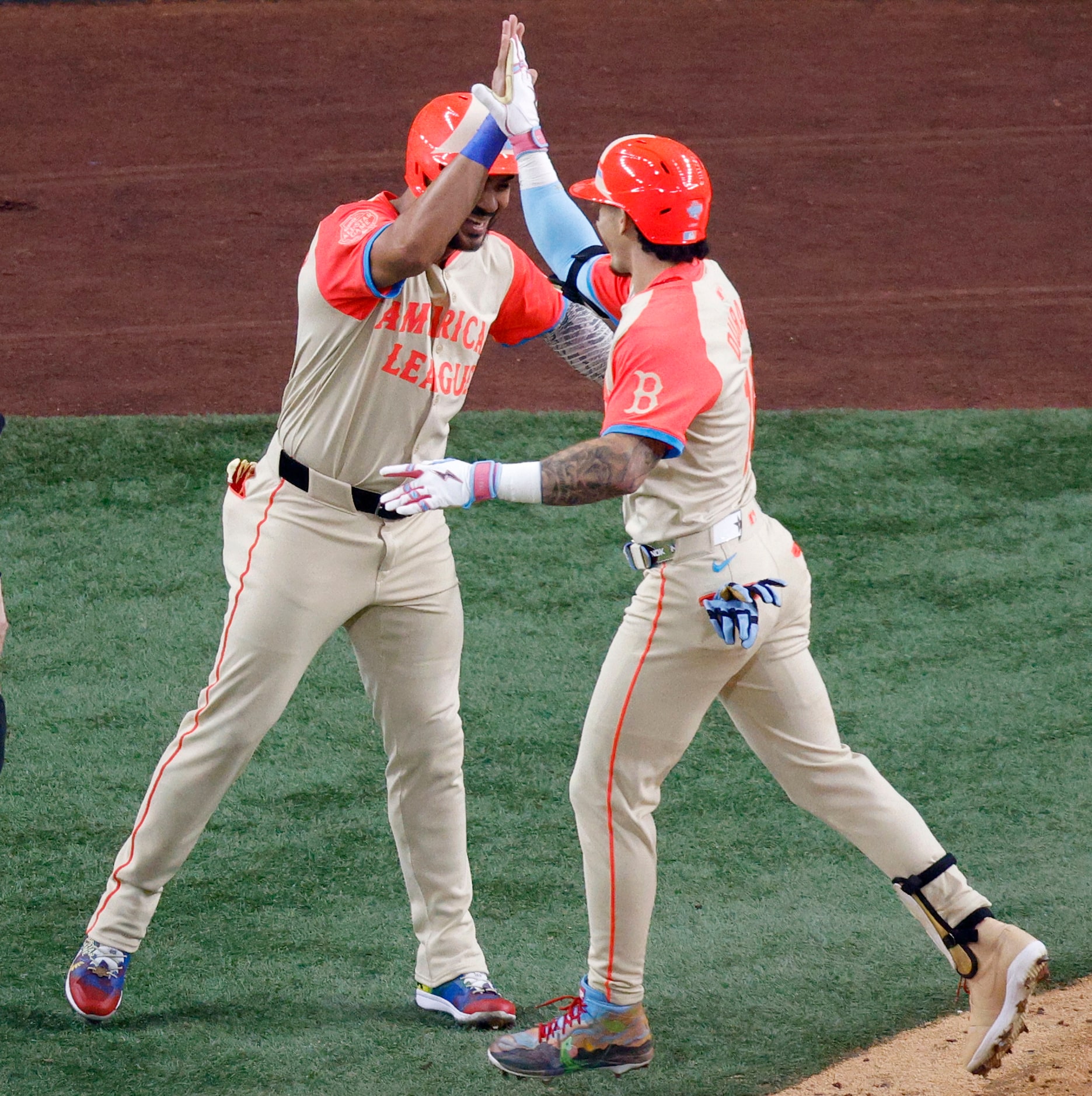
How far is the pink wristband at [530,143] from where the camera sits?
3.56m

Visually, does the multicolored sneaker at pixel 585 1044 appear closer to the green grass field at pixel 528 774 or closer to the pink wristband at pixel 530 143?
the green grass field at pixel 528 774

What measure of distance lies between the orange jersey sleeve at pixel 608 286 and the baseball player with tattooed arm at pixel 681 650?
1.10ft

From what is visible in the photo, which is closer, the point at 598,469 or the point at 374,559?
the point at 598,469

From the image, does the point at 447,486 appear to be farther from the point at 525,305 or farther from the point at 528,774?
the point at 528,774

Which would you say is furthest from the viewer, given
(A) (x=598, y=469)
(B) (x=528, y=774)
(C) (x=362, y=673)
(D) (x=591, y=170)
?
(D) (x=591, y=170)

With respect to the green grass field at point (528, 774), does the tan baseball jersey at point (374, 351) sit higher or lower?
higher

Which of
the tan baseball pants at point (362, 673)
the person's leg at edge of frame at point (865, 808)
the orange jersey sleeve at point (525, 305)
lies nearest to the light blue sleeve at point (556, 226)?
the orange jersey sleeve at point (525, 305)

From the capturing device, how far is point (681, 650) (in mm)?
3178

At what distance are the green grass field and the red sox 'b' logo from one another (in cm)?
150

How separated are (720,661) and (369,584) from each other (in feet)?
2.72

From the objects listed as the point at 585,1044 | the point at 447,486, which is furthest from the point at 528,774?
the point at 447,486

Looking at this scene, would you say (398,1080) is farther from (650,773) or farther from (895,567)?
(895,567)

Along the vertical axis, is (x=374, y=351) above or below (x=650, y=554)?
above

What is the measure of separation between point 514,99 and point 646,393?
0.74m
